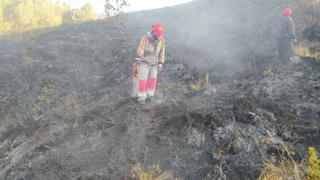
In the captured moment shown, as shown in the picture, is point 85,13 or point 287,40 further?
point 85,13

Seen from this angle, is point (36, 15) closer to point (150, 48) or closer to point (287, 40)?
point (287, 40)

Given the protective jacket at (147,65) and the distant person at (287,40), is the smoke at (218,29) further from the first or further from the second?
the protective jacket at (147,65)

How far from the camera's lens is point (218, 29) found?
56.9ft

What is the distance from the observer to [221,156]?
671 cm

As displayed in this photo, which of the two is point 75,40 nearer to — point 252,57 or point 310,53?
point 252,57

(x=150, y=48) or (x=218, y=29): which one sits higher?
(x=150, y=48)

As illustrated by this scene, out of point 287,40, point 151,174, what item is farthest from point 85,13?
point 151,174

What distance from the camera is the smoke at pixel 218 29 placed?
14.1 meters

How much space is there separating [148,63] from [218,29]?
29.3 ft

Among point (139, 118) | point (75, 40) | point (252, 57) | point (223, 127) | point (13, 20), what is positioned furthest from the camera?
point (13, 20)

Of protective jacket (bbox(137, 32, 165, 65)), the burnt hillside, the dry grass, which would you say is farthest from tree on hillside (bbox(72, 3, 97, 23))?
the dry grass

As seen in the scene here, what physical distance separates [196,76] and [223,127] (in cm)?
472

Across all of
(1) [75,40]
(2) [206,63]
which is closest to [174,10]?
(1) [75,40]

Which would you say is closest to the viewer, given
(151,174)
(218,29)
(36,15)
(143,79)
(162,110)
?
(151,174)
